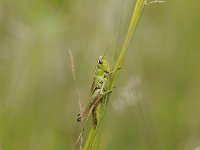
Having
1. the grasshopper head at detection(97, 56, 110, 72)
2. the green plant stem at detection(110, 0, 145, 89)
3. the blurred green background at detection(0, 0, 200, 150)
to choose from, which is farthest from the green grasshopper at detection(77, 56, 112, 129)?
the blurred green background at detection(0, 0, 200, 150)

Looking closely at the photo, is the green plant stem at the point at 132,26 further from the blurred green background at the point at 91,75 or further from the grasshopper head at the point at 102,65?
the blurred green background at the point at 91,75

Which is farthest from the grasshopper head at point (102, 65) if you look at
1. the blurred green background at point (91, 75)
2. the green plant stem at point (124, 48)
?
the blurred green background at point (91, 75)

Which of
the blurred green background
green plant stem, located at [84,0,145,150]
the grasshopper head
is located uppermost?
the blurred green background

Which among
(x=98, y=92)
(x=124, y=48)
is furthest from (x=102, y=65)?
(x=124, y=48)

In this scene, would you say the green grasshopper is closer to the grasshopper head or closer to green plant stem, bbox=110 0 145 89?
the grasshopper head

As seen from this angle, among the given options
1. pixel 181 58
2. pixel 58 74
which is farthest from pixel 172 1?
pixel 58 74

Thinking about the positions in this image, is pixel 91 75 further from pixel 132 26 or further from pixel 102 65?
pixel 132 26
